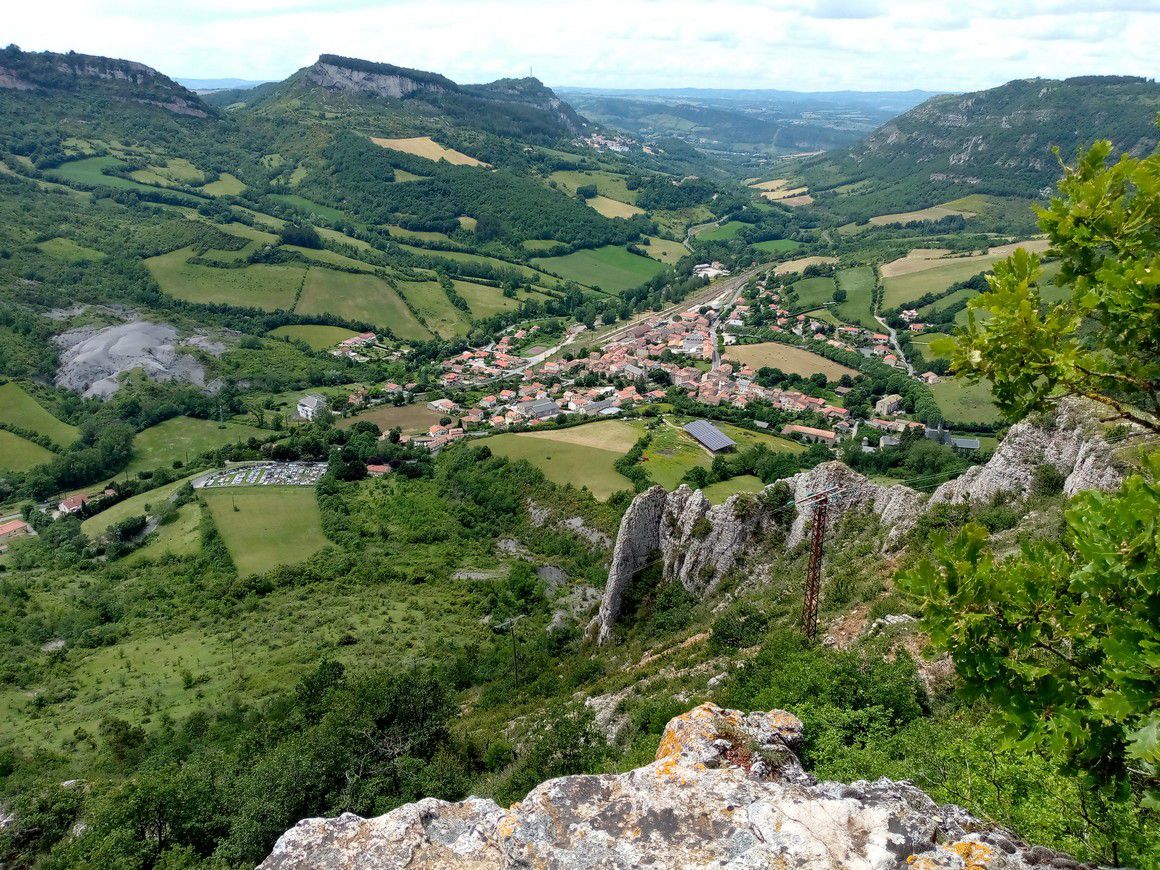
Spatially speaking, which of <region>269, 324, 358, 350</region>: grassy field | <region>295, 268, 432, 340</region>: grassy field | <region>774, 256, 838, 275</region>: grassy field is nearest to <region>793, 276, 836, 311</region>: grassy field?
<region>774, 256, 838, 275</region>: grassy field

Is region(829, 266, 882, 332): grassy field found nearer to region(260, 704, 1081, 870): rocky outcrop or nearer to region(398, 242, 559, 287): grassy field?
region(398, 242, 559, 287): grassy field

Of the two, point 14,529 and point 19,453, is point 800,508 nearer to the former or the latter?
point 14,529

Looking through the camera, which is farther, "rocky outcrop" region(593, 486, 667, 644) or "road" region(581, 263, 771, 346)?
"road" region(581, 263, 771, 346)

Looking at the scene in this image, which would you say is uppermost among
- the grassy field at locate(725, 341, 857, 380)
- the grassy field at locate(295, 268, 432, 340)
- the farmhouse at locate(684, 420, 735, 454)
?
the grassy field at locate(295, 268, 432, 340)

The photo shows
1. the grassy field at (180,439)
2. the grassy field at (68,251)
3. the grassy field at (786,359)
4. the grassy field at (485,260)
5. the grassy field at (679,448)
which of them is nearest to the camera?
the grassy field at (679,448)

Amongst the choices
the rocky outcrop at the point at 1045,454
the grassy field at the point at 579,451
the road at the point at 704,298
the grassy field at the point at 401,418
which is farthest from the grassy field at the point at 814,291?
the rocky outcrop at the point at 1045,454

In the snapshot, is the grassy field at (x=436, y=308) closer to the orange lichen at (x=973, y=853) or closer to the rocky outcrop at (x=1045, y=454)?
the rocky outcrop at (x=1045, y=454)

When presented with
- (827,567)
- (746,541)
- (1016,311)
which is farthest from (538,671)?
(1016,311)
